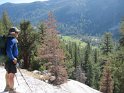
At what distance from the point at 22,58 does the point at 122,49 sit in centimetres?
3753

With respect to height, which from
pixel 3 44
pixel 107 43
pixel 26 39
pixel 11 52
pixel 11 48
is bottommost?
pixel 107 43

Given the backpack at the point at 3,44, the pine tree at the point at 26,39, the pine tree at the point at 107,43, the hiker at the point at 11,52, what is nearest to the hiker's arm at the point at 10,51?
the hiker at the point at 11,52

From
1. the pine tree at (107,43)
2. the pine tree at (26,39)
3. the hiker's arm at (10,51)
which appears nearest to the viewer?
the hiker's arm at (10,51)

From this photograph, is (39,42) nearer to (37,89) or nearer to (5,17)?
(5,17)

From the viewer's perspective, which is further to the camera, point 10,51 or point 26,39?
point 26,39

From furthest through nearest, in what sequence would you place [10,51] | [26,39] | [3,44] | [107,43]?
[107,43], [26,39], [3,44], [10,51]

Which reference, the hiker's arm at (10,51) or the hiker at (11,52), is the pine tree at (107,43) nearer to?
the hiker at (11,52)

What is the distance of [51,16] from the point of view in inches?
1724

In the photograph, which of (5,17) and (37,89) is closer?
(37,89)

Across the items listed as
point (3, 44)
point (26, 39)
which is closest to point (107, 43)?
point (26, 39)

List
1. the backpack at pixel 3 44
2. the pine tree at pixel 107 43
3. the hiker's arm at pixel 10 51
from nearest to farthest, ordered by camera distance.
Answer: the hiker's arm at pixel 10 51
the backpack at pixel 3 44
the pine tree at pixel 107 43

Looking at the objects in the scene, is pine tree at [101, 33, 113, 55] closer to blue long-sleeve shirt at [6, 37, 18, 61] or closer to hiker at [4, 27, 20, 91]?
hiker at [4, 27, 20, 91]

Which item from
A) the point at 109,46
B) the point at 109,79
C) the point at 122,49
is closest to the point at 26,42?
→ the point at 109,79

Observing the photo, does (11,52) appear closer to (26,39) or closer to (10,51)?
(10,51)
